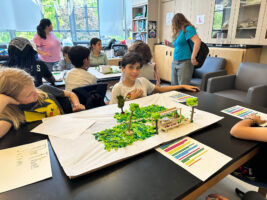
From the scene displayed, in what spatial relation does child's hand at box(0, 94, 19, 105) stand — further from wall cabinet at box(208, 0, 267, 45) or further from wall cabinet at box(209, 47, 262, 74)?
wall cabinet at box(208, 0, 267, 45)

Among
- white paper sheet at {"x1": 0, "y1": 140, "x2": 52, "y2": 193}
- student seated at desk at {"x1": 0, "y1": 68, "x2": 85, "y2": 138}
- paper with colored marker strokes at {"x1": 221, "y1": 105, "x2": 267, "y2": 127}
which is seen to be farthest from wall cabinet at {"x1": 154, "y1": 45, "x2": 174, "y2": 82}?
white paper sheet at {"x1": 0, "y1": 140, "x2": 52, "y2": 193}

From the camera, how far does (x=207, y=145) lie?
823 mm

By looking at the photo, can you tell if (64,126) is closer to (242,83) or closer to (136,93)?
(136,93)

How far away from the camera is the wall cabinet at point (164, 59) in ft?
14.8

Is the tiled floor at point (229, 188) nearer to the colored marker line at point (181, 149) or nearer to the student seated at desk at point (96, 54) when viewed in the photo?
the colored marker line at point (181, 149)

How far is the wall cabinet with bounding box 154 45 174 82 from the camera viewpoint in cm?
450

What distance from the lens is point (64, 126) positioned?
38.4 inches

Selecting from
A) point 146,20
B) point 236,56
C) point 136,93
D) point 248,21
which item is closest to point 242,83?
point 236,56

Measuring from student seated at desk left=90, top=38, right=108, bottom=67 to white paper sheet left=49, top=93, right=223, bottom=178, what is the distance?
2146 mm

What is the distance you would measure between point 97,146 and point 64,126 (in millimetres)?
286

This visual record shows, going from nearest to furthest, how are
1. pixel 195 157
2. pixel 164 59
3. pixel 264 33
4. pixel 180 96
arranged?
pixel 195 157
pixel 180 96
pixel 264 33
pixel 164 59

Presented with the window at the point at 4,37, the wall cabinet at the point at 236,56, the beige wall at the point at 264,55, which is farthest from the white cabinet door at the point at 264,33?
the window at the point at 4,37

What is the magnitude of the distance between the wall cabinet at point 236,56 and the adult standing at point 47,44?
9.81 feet

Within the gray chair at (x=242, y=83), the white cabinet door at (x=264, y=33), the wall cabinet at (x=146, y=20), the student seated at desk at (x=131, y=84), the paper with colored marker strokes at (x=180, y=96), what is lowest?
the gray chair at (x=242, y=83)
